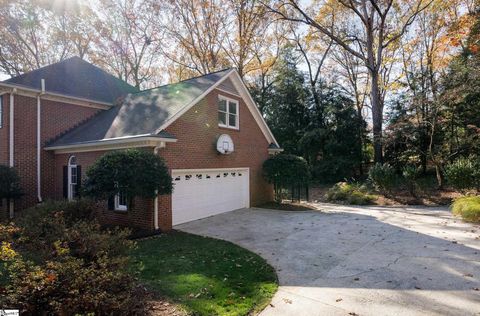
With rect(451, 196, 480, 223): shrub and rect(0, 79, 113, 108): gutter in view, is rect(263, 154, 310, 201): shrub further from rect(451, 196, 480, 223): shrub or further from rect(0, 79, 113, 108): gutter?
rect(0, 79, 113, 108): gutter

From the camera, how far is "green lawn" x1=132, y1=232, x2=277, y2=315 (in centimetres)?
432

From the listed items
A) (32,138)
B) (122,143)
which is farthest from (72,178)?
(122,143)

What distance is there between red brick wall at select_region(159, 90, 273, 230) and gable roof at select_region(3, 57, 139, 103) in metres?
6.13

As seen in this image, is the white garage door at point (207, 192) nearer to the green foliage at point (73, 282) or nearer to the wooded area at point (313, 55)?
the green foliage at point (73, 282)

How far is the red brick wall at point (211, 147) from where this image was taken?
9.95m

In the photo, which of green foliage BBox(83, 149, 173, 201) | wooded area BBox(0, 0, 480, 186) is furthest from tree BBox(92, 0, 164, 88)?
green foliage BBox(83, 149, 173, 201)

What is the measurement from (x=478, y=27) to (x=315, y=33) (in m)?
10.8

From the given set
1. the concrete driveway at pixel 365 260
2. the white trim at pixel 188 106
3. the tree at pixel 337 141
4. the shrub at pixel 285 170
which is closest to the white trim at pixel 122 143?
the white trim at pixel 188 106

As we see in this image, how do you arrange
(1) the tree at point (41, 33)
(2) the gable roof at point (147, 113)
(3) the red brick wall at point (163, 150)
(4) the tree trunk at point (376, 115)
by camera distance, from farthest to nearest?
1. (1) the tree at point (41, 33)
2. (4) the tree trunk at point (376, 115)
3. (2) the gable roof at point (147, 113)
4. (3) the red brick wall at point (163, 150)

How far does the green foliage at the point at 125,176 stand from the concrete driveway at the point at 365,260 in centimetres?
210

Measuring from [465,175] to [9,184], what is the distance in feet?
62.1

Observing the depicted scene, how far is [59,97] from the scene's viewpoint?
42.2 ft

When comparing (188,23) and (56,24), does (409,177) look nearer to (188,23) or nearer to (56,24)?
(188,23)

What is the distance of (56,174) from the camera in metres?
12.5
